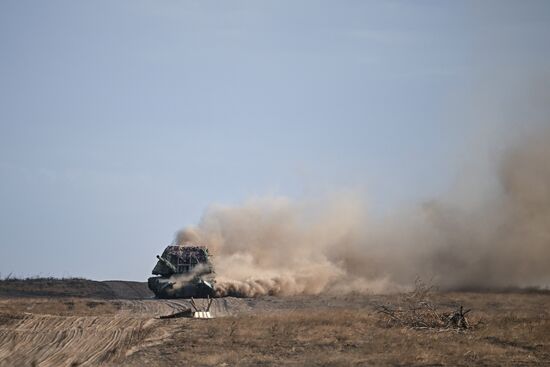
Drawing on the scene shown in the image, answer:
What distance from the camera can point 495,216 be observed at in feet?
211

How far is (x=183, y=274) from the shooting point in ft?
185

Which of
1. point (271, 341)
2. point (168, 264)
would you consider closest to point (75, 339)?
point (271, 341)

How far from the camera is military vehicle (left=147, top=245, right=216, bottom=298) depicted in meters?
55.3

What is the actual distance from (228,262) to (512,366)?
1532 inches

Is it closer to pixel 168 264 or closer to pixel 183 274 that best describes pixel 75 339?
pixel 183 274

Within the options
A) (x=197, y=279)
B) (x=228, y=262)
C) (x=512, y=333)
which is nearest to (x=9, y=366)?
(x=512, y=333)

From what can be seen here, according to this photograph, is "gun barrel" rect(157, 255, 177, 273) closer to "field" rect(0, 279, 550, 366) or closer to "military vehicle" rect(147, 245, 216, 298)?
"military vehicle" rect(147, 245, 216, 298)

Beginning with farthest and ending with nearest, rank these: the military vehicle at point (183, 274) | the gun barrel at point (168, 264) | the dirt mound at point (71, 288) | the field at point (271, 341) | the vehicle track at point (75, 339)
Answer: the dirt mound at point (71, 288), the gun barrel at point (168, 264), the military vehicle at point (183, 274), the vehicle track at point (75, 339), the field at point (271, 341)

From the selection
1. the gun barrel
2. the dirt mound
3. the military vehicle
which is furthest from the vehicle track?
the dirt mound

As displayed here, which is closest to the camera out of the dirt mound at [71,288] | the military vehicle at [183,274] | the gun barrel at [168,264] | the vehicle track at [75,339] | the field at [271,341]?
the field at [271,341]

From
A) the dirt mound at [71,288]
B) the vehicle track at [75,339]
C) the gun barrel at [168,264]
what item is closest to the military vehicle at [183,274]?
the gun barrel at [168,264]

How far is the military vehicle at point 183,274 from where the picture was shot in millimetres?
55344

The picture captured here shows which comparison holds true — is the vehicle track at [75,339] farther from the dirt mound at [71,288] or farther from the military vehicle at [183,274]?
the dirt mound at [71,288]

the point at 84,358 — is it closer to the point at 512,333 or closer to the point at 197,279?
the point at 512,333
